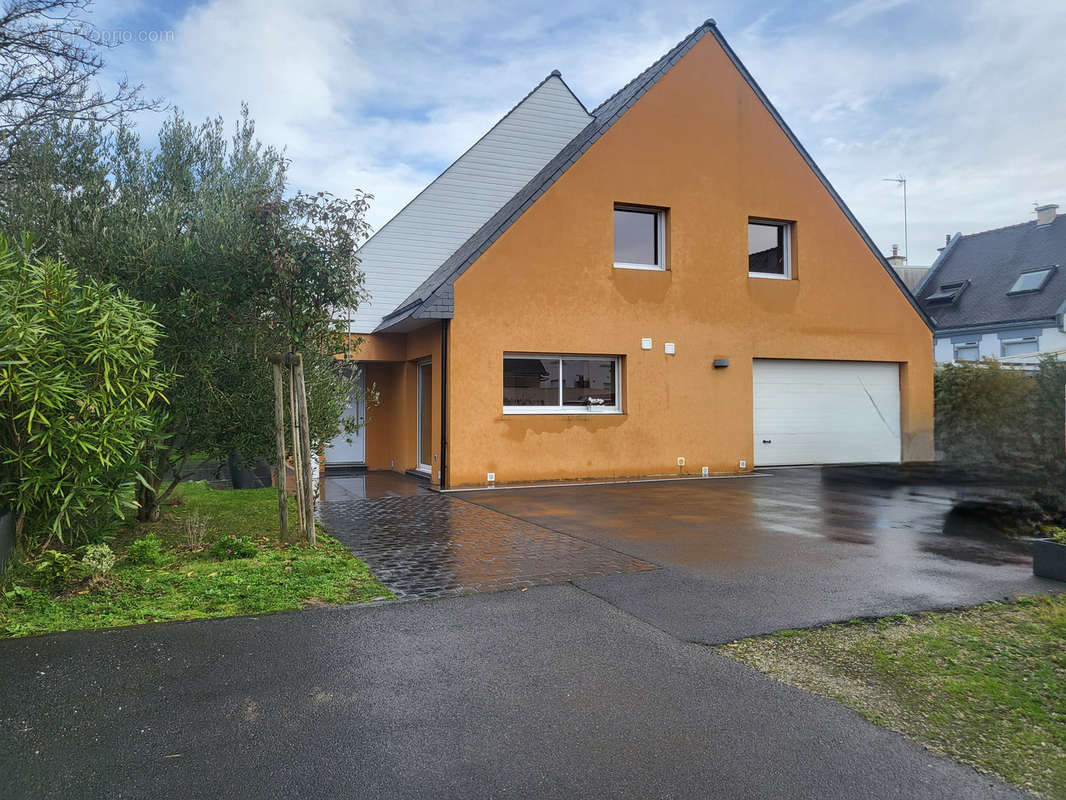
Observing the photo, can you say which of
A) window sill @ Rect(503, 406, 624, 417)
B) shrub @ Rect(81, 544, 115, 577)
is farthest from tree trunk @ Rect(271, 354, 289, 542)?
window sill @ Rect(503, 406, 624, 417)

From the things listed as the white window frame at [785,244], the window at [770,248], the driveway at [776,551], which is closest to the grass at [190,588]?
the driveway at [776,551]

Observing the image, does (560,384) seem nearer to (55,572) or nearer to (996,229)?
(55,572)

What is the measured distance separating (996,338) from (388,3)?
2399 cm

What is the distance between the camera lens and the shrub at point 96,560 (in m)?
5.45

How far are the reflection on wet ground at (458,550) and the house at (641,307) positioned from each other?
109 inches

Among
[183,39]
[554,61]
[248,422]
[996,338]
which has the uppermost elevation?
[554,61]

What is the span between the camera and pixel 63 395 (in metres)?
5.34

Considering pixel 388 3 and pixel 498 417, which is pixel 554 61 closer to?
pixel 388 3

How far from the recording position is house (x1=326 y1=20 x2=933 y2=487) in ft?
41.2

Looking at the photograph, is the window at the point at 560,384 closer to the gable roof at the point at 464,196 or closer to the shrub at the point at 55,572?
the gable roof at the point at 464,196

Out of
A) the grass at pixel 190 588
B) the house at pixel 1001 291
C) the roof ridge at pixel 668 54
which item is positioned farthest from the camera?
the house at pixel 1001 291

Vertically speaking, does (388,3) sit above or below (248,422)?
above

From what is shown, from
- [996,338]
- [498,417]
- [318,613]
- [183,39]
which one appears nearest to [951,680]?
[318,613]

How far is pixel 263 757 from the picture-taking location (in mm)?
2994
